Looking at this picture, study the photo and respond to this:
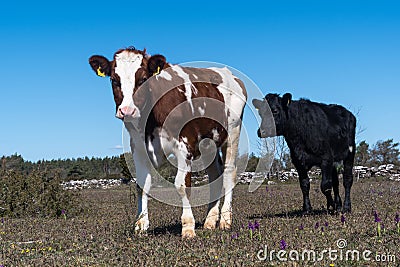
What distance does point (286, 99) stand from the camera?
10953mm

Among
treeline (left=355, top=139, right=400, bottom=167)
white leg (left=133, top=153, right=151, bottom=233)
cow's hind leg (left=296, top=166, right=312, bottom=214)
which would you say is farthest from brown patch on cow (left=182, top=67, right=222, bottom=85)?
treeline (left=355, top=139, right=400, bottom=167)

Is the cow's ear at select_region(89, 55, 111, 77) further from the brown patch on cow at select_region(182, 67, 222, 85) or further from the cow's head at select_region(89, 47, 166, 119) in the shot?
the brown patch on cow at select_region(182, 67, 222, 85)

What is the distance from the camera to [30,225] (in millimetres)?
11672

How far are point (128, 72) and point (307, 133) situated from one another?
466 centimetres

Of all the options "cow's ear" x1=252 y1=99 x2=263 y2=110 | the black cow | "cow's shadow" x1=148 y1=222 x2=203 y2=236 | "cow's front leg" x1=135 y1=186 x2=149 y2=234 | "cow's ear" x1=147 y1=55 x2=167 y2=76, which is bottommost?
"cow's shadow" x1=148 y1=222 x2=203 y2=236

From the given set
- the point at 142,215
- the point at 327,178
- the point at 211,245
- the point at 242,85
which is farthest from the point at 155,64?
the point at 327,178

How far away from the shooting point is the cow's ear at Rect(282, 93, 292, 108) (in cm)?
1092

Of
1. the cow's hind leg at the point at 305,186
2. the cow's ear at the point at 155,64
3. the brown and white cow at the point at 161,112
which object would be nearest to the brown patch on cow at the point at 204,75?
the brown and white cow at the point at 161,112

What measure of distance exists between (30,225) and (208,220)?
458 centimetres

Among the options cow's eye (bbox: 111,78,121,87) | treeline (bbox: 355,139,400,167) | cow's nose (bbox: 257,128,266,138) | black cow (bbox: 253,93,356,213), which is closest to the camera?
cow's eye (bbox: 111,78,121,87)

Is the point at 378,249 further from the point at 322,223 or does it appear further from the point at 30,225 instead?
the point at 30,225

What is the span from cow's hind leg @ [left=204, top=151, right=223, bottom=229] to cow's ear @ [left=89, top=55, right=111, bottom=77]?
3027 mm

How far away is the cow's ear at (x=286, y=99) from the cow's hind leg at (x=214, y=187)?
1.91m

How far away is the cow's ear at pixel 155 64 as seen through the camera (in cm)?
786
